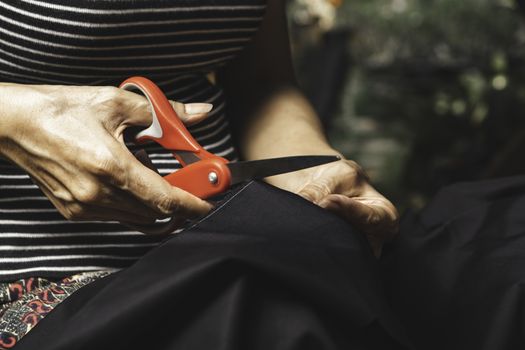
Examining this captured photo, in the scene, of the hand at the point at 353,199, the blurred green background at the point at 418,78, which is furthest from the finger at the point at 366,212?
the blurred green background at the point at 418,78

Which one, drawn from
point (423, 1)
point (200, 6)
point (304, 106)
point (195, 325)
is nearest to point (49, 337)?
point (195, 325)

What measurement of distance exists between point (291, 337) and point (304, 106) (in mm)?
543

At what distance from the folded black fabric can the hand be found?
0.33ft

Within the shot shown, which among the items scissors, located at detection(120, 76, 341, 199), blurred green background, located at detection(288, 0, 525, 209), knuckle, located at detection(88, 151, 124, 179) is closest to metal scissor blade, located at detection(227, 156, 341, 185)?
scissors, located at detection(120, 76, 341, 199)

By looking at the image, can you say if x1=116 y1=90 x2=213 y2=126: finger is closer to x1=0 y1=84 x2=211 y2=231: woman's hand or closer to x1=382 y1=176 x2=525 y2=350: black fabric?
x1=0 y1=84 x2=211 y2=231: woman's hand

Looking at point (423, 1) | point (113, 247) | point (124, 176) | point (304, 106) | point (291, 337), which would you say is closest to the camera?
point (291, 337)

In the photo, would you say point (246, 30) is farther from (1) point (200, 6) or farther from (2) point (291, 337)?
(2) point (291, 337)

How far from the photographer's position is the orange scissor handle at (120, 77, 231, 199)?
0.67 meters

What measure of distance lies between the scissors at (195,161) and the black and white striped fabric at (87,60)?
3.1 inches

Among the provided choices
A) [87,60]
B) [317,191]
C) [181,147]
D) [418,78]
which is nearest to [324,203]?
[317,191]

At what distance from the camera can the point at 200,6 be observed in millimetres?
807

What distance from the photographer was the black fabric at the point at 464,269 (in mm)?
Result: 699

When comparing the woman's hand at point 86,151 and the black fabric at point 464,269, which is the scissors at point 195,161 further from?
the black fabric at point 464,269

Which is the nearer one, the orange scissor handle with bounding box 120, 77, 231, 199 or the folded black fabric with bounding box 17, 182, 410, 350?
the folded black fabric with bounding box 17, 182, 410, 350
